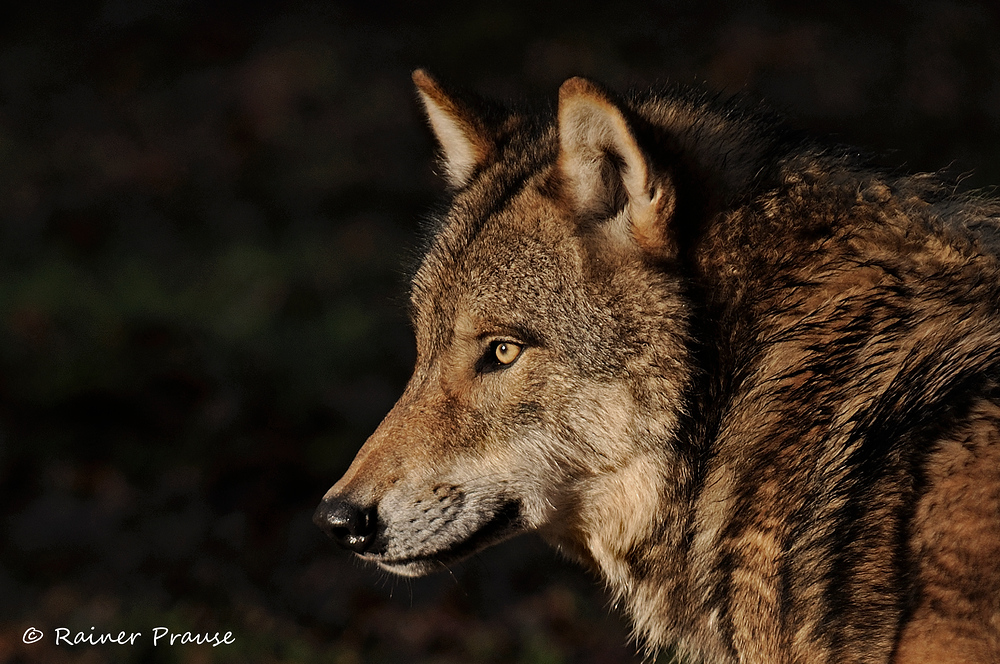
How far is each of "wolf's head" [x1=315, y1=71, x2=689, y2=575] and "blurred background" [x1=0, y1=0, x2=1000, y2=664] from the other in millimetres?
852

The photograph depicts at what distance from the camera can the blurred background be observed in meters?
6.19

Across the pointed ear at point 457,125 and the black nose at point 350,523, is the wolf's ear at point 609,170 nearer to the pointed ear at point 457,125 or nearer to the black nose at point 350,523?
the pointed ear at point 457,125

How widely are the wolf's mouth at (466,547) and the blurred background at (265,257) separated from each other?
114 cm

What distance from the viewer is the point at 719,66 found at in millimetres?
13609

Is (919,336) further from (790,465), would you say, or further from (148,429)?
Answer: (148,429)

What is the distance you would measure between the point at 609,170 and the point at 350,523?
1540mm

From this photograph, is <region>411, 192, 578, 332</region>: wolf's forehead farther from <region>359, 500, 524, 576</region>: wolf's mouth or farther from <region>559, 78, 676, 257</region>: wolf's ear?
<region>359, 500, 524, 576</region>: wolf's mouth

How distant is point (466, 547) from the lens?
346 cm

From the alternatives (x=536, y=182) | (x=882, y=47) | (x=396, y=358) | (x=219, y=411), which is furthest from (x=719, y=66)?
(x=536, y=182)

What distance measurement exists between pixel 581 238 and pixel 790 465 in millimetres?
1033

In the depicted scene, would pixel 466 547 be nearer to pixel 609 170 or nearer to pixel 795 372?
pixel 795 372

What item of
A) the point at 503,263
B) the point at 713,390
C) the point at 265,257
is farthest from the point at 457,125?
the point at 265,257
